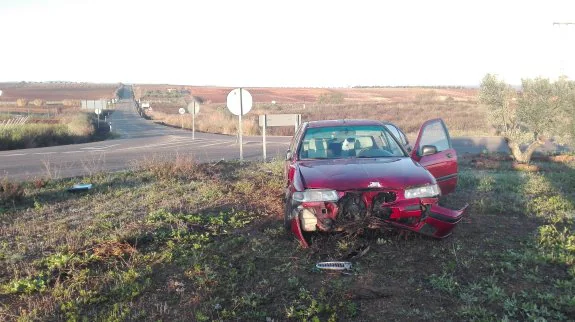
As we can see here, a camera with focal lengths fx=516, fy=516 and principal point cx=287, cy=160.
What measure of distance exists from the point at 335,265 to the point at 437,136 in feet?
13.5

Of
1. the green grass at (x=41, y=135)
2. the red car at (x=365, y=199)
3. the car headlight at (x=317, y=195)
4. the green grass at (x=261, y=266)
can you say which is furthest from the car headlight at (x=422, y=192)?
the green grass at (x=41, y=135)

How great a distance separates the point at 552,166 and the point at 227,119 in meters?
31.4

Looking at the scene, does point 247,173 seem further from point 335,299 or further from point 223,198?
point 335,299

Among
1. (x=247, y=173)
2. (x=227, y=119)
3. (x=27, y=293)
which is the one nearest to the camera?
(x=27, y=293)

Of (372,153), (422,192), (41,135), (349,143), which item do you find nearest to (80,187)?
(349,143)

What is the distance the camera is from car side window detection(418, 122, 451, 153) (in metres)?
7.94

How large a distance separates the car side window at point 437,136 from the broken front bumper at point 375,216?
2634mm

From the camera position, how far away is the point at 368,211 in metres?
5.29

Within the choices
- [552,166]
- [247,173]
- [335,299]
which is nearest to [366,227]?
[335,299]

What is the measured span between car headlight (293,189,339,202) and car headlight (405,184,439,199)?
76 centimetres

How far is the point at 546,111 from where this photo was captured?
14789 millimetres

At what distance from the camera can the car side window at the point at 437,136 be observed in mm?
7939

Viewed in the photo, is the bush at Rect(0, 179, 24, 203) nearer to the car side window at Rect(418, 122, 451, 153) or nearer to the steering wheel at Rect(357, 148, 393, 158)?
the steering wheel at Rect(357, 148, 393, 158)

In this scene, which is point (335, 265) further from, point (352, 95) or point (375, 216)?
point (352, 95)
